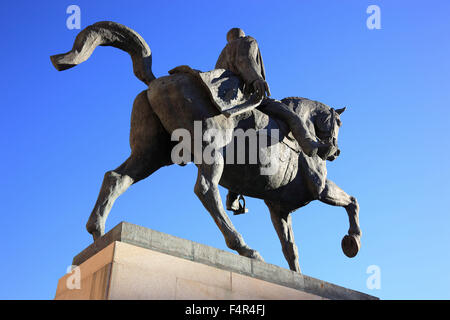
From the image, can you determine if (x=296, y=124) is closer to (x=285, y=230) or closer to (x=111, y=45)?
(x=285, y=230)

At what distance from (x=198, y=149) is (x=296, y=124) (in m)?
1.53

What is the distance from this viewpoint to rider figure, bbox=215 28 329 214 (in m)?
6.22

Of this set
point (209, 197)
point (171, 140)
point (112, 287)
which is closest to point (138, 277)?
point (112, 287)

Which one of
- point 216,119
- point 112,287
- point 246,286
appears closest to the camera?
point 112,287

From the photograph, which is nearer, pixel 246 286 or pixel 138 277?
pixel 138 277

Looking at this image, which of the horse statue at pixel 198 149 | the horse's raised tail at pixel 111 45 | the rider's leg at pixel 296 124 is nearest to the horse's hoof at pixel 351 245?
the horse statue at pixel 198 149

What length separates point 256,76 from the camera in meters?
6.23

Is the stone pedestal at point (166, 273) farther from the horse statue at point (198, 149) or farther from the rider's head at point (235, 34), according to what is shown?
the rider's head at point (235, 34)

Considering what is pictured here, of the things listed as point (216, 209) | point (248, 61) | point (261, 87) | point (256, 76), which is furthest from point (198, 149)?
point (248, 61)

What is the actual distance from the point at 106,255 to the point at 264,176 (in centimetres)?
278

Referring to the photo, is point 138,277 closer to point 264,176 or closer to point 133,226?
point 133,226

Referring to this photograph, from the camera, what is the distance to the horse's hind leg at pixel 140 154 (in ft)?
18.2
